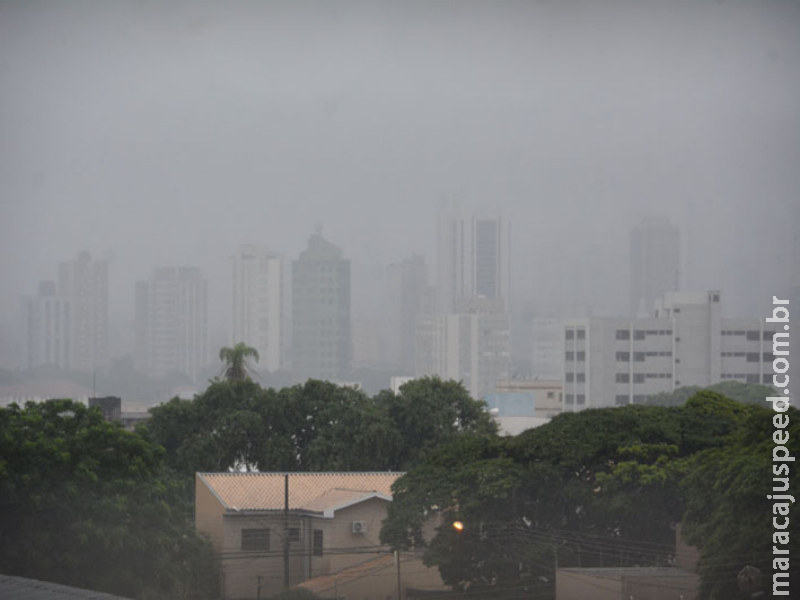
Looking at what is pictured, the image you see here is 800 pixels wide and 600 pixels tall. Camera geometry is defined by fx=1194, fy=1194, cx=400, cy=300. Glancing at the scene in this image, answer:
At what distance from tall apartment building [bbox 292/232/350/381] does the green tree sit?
83.1ft

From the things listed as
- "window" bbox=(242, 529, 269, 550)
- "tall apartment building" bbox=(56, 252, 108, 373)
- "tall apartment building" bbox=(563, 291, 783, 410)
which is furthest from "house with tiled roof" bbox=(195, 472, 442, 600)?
"tall apartment building" bbox=(56, 252, 108, 373)

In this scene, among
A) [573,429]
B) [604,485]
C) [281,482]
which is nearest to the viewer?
[604,485]

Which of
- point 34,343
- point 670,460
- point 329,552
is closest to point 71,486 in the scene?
point 329,552

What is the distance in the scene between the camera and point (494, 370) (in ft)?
111

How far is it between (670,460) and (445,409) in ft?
10.2

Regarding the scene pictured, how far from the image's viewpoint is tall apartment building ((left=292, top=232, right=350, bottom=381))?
3247 cm

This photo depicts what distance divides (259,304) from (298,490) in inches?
996

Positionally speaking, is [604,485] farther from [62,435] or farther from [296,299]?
[296,299]

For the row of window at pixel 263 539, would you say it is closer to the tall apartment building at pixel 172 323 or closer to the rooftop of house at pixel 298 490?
the rooftop of house at pixel 298 490

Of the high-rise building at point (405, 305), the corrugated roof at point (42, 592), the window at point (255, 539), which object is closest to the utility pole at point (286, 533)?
the window at point (255, 539)

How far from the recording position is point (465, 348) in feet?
111

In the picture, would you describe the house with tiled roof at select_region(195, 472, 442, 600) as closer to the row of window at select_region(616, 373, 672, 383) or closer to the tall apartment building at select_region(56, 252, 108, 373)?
the row of window at select_region(616, 373, 672, 383)

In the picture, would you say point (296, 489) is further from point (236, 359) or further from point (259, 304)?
point (259, 304)

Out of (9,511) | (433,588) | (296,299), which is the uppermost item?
(296,299)
